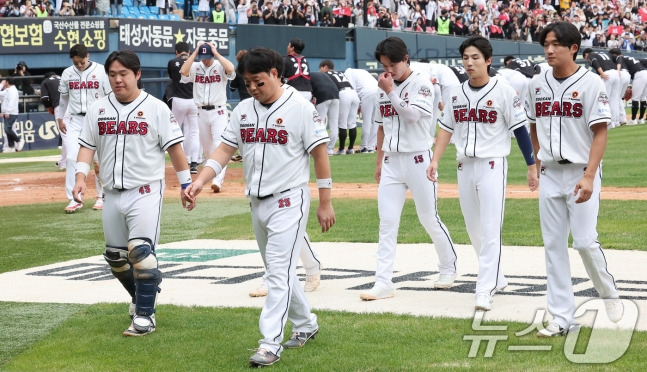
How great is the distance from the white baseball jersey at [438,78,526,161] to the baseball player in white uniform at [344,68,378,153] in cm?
1621

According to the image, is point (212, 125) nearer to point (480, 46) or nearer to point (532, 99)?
point (480, 46)

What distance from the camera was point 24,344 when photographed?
284 inches

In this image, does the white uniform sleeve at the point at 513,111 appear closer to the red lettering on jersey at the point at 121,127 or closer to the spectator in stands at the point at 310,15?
the red lettering on jersey at the point at 121,127

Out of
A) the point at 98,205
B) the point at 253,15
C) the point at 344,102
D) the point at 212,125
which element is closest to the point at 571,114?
the point at 98,205

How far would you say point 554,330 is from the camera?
22.0 feet

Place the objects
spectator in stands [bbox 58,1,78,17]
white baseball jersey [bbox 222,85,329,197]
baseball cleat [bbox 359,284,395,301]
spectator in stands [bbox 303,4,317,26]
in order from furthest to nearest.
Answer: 1. spectator in stands [bbox 303,4,317,26]
2. spectator in stands [bbox 58,1,78,17]
3. baseball cleat [bbox 359,284,395,301]
4. white baseball jersey [bbox 222,85,329,197]

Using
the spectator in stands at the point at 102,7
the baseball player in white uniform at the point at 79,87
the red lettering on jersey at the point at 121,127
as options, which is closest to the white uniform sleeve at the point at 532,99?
the red lettering on jersey at the point at 121,127

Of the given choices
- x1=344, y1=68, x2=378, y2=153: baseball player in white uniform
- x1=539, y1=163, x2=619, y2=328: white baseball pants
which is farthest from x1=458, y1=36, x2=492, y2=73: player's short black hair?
x1=344, y1=68, x2=378, y2=153: baseball player in white uniform

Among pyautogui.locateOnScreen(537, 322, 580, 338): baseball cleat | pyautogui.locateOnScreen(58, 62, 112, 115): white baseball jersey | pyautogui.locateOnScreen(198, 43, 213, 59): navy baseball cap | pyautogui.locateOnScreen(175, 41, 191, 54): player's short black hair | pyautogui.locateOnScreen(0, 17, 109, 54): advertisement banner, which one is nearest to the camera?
pyautogui.locateOnScreen(537, 322, 580, 338): baseball cleat

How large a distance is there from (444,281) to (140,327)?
2.75 meters

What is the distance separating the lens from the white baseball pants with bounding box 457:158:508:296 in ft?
26.2

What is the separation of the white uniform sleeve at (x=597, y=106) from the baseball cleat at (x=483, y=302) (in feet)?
5.41

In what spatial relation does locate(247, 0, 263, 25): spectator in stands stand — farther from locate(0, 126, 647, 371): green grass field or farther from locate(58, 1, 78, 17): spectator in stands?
locate(0, 126, 647, 371): green grass field

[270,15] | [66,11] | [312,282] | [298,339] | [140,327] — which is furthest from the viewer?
[270,15]
